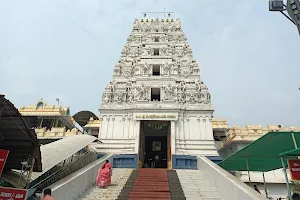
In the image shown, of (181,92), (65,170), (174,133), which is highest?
(181,92)

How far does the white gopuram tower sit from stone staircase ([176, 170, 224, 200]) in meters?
4.69

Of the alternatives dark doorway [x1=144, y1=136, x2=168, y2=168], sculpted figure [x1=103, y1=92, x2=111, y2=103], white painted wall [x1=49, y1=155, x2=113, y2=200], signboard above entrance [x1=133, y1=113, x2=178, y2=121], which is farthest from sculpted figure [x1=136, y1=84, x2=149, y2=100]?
white painted wall [x1=49, y1=155, x2=113, y2=200]

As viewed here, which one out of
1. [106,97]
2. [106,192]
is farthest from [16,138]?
[106,97]

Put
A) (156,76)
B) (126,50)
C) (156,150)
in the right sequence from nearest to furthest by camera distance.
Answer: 1. (156,76)
2. (126,50)
3. (156,150)

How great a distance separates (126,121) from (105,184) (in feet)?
29.0

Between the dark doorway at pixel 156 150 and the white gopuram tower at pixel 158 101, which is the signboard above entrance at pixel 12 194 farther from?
the dark doorway at pixel 156 150

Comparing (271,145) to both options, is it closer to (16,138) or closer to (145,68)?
Result: (16,138)

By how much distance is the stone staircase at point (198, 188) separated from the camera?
8.54m

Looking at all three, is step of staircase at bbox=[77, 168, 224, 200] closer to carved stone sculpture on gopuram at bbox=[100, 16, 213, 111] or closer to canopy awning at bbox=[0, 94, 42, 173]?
canopy awning at bbox=[0, 94, 42, 173]

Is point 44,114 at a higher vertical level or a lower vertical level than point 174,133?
higher

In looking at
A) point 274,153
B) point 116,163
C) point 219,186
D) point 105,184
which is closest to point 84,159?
point 116,163

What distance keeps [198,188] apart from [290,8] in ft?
42.0

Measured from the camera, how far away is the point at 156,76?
20016 mm

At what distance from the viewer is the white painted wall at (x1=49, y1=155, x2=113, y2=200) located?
6688mm
